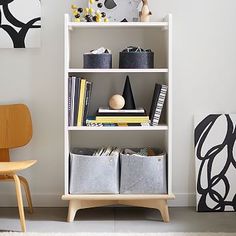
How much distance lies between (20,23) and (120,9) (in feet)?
2.17

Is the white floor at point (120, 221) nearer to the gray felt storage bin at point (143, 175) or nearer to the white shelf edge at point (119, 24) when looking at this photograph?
the gray felt storage bin at point (143, 175)

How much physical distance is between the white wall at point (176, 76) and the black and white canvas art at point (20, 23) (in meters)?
0.05

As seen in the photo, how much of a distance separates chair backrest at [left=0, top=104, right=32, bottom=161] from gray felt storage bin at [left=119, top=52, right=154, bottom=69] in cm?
74

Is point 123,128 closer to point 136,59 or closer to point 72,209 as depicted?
point 136,59

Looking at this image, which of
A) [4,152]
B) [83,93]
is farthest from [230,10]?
[4,152]

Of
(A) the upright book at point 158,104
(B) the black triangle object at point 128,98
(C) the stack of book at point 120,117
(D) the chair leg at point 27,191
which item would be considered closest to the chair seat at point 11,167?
(D) the chair leg at point 27,191

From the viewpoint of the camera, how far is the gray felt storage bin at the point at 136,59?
3.42 metres

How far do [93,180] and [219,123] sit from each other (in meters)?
0.93

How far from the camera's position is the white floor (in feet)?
10.9

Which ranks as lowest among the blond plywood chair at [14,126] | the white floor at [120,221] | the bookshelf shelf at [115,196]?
the white floor at [120,221]

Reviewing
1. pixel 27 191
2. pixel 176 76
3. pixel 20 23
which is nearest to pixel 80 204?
pixel 27 191

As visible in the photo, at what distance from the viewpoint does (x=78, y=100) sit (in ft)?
11.3

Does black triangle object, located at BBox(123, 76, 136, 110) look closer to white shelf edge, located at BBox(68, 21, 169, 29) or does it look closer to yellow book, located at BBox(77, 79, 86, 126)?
yellow book, located at BBox(77, 79, 86, 126)

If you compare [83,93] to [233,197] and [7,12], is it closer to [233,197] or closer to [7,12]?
[7,12]
